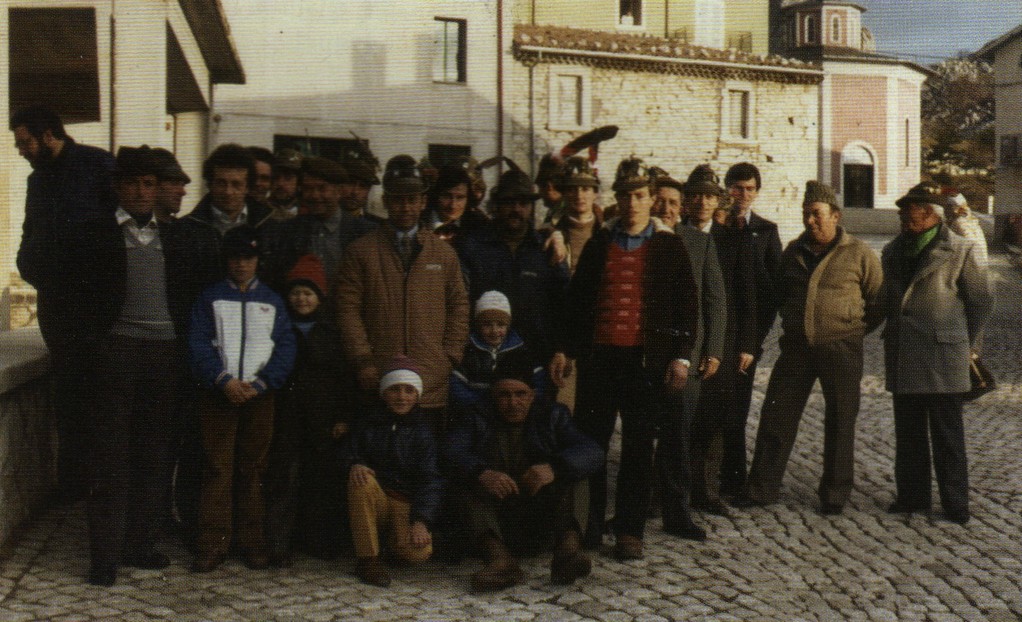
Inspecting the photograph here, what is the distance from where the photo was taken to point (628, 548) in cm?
576

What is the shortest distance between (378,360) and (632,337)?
4.01 ft

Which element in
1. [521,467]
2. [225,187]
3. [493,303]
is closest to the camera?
[521,467]

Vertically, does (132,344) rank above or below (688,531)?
above

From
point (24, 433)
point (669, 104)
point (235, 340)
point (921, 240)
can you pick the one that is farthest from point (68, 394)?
point (669, 104)

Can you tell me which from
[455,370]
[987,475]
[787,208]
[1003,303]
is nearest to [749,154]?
[787,208]

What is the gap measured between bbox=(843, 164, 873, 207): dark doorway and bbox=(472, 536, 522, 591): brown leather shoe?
40.6m

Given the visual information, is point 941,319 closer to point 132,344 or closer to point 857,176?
point 132,344

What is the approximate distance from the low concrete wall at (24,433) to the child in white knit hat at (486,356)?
6.91ft

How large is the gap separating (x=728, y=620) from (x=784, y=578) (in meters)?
0.75

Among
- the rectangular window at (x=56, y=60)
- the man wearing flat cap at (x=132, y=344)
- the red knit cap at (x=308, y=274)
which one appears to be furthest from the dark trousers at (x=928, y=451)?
the rectangular window at (x=56, y=60)

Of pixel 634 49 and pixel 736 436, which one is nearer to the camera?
pixel 736 436

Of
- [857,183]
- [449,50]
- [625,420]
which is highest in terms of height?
[449,50]

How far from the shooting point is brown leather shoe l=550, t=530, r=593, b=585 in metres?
5.30

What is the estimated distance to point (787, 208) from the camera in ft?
108
